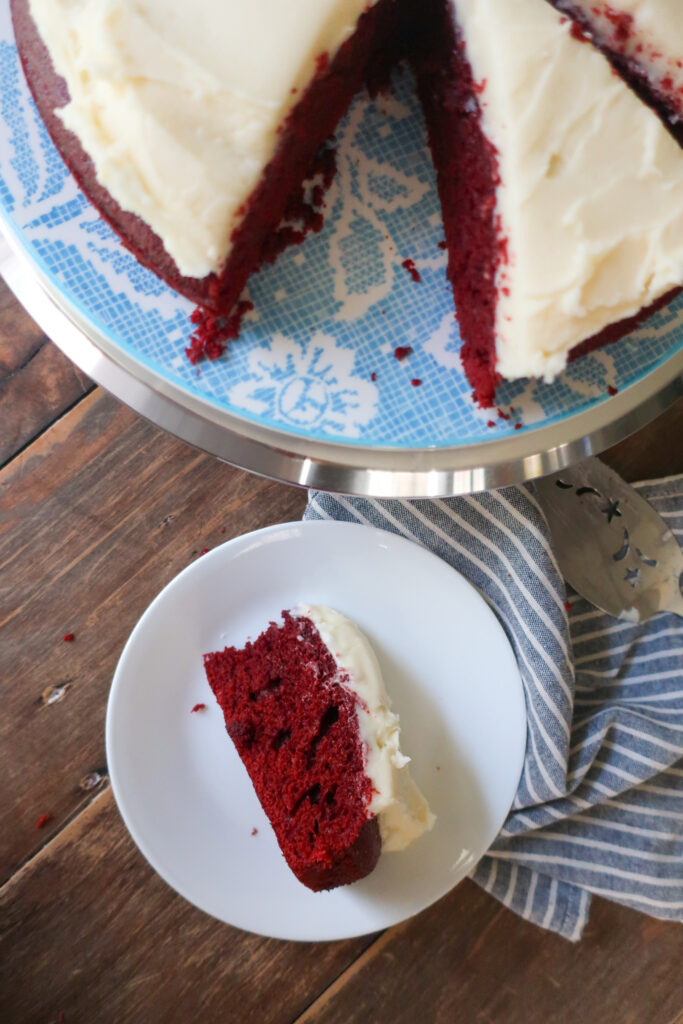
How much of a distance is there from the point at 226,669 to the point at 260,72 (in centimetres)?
114

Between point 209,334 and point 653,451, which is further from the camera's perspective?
point 653,451

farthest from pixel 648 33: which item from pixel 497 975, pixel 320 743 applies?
pixel 497 975

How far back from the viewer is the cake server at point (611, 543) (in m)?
1.73

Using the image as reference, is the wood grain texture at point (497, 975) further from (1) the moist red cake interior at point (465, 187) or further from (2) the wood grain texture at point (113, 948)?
(1) the moist red cake interior at point (465, 187)

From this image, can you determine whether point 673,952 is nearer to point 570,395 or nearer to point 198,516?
point 570,395

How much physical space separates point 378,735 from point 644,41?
1.40 metres

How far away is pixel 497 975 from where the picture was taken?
1812 mm

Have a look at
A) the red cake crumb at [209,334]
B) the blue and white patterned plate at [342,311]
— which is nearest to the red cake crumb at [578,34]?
the blue and white patterned plate at [342,311]

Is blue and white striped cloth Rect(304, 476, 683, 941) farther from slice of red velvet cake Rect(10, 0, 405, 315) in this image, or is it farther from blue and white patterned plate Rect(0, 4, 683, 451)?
slice of red velvet cake Rect(10, 0, 405, 315)

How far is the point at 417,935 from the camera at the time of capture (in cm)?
181

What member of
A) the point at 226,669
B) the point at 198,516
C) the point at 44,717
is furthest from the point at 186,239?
the point at 44,717

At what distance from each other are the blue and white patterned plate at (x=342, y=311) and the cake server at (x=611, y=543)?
0.31m

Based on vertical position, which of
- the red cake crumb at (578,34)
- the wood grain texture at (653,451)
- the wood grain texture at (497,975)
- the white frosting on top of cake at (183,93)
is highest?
the red cake crumb at (578,34)

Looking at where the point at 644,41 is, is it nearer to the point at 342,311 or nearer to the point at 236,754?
the point at 342,311
